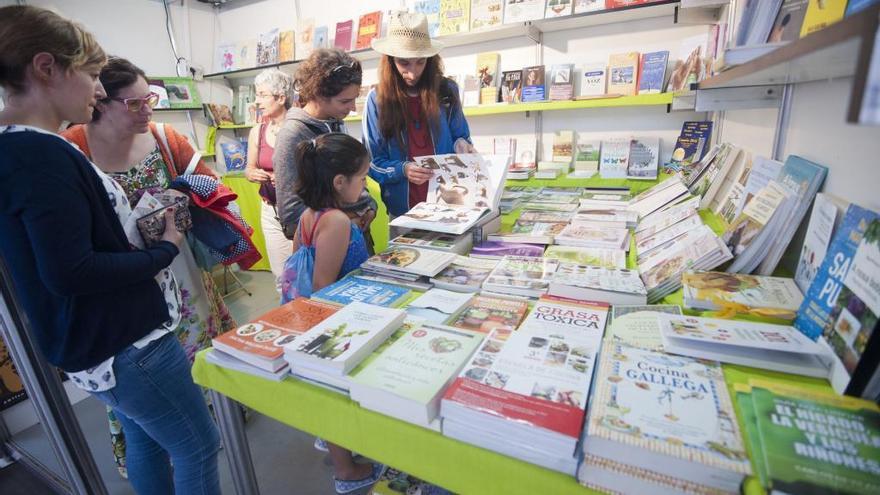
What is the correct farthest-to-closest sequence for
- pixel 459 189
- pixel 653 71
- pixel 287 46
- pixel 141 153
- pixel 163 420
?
pixel 287 46
pixel 653 71
pixel 459 189
pixel 141 153
pixel 163 420

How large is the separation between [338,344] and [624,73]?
2659 millimetres

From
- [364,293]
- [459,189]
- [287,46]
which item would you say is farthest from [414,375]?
[287,46]

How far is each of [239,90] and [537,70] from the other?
355 centimetres

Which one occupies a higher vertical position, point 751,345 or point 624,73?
point 624,73

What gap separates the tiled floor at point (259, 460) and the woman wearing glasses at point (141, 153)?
0.50 meters

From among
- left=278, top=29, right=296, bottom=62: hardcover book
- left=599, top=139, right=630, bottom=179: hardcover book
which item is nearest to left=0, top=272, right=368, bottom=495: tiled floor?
left=599, top=139, right=630, bottom=179: hardcover book

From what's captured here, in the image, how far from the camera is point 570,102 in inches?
104

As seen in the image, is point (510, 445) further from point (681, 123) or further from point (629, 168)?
point (681, 123)

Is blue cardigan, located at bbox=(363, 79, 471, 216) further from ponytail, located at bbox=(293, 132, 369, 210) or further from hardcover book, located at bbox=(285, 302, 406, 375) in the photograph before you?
hardcover book, located at bbox=(285, 302, 406, 375)

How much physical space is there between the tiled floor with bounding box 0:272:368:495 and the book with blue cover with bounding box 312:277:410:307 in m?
1.04

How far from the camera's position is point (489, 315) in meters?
0.99

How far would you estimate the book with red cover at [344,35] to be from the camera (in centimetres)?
357

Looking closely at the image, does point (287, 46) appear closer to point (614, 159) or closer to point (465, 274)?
point (614, 159)

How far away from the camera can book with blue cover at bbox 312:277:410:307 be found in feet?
3.64
